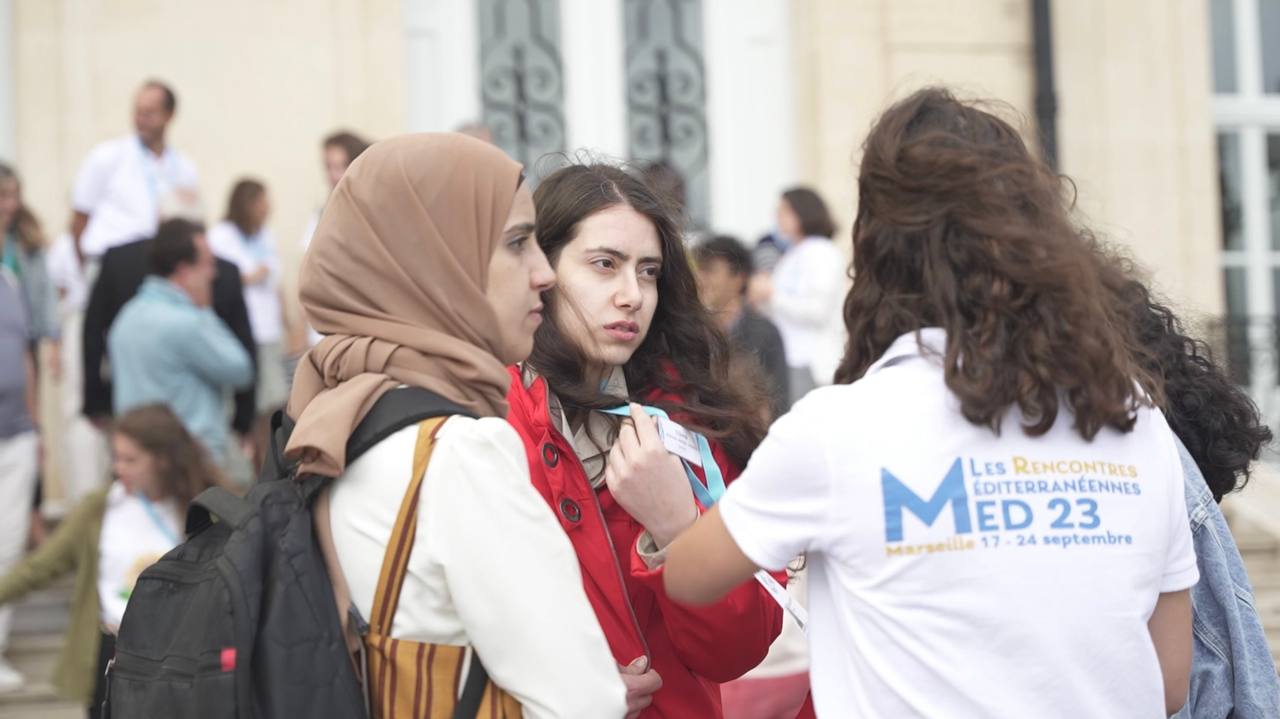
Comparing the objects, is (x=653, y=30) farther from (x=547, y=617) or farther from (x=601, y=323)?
(x=547, y=617)

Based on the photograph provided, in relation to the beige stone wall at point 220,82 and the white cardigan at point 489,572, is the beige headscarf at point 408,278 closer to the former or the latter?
the white cardigan at point 489,572

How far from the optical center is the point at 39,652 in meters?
6.52

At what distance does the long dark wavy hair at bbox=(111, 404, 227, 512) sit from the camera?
17.3 feet

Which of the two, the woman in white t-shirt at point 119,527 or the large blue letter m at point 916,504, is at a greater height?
the large blue letter m at point 916,504

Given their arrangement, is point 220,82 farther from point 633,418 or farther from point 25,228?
point 633,418

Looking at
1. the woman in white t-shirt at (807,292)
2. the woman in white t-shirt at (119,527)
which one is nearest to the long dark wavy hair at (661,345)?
the woman in white t-shirt at (119,527)

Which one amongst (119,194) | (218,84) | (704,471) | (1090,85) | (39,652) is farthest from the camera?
(1090,85)

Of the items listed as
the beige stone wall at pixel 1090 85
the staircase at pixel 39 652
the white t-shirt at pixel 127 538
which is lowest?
the staircase at pixel 39 652

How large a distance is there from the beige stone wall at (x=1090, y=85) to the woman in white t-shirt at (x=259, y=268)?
3440 mm

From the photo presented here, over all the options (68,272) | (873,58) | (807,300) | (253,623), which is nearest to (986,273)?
(253,623)

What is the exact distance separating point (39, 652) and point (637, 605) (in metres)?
4.74

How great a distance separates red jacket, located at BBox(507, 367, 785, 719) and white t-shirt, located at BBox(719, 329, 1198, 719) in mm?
484

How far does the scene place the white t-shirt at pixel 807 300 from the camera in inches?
289

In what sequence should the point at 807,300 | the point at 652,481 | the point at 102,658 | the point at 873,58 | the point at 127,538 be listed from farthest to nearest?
the point at 873,58 < the point at 807,300 < the point at 127,538 < the point at 102,658 < the point at 652,481
